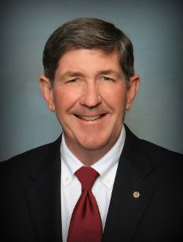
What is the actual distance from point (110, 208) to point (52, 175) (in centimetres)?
54

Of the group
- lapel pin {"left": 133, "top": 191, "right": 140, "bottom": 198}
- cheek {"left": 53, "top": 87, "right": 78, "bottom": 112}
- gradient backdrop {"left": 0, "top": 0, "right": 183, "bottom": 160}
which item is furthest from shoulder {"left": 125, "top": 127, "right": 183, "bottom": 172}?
gradient backdrop {"left": 0, "top": 0, "right": 183, "bottom": 160}

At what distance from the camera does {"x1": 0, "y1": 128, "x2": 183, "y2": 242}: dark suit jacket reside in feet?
10.2

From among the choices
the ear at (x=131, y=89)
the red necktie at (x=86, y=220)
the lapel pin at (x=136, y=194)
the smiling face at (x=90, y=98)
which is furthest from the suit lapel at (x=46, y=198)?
the ear at (x=131, y=89)

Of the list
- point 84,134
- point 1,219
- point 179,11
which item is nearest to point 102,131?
point 84,134

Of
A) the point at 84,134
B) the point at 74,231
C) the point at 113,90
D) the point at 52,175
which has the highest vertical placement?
the point at 113,90

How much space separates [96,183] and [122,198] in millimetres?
260

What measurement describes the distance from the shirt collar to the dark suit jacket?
0.16 ft

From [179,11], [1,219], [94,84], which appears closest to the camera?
[94,84]

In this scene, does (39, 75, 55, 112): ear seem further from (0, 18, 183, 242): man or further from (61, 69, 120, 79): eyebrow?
(61, 69, 120, 79): eyebrow

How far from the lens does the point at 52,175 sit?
343 centimetres

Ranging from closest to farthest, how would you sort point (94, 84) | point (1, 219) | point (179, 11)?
point (94, 84) → point (1, 219) → point (179, 11)

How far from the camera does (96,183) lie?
3348 millimetres

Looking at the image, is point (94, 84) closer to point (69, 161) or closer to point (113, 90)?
point (113, 90)

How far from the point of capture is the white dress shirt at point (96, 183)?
10.9 ft
